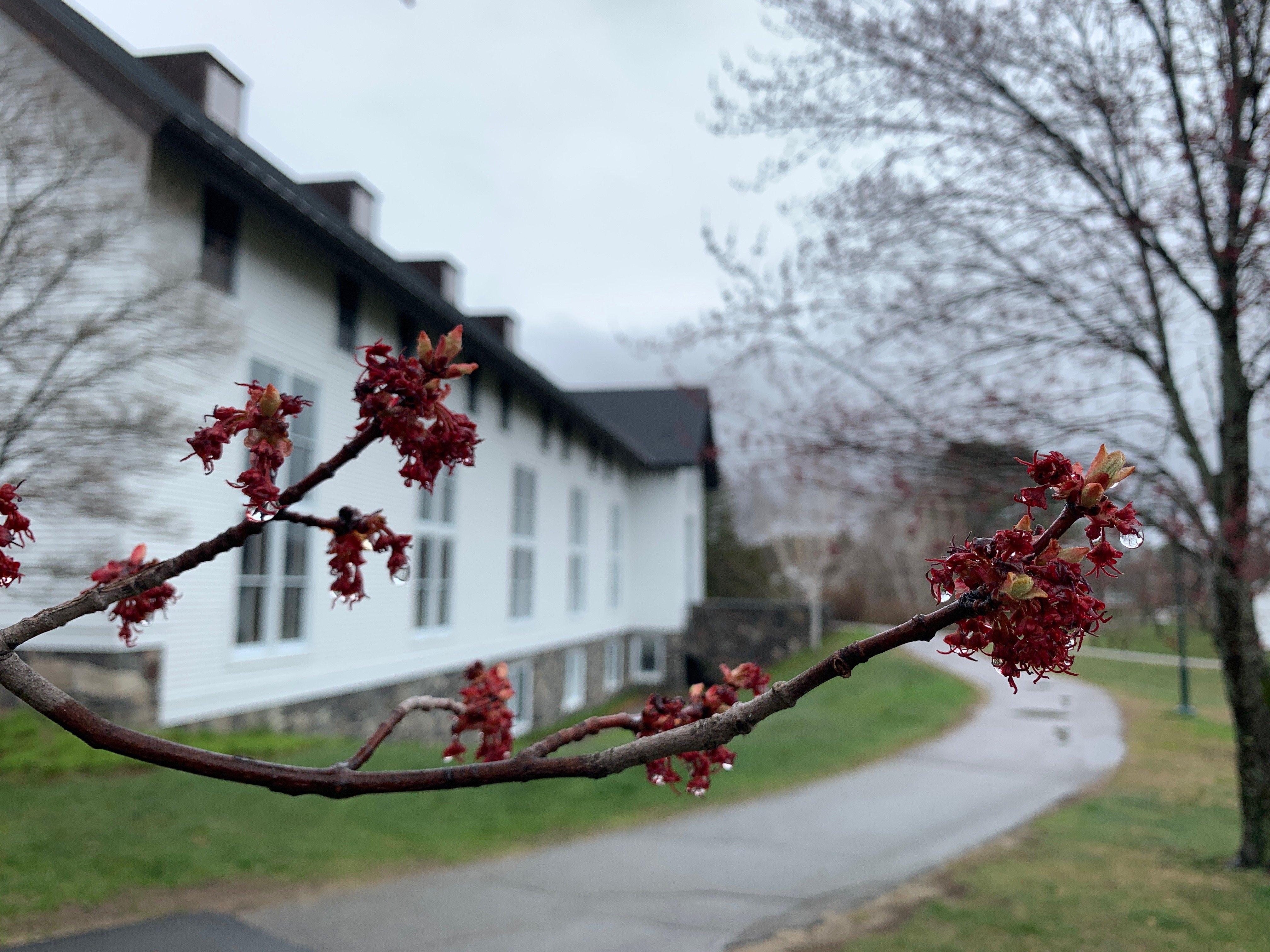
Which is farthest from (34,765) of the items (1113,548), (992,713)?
(992,713)

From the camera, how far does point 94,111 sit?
579cm

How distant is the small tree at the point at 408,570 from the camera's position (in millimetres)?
816

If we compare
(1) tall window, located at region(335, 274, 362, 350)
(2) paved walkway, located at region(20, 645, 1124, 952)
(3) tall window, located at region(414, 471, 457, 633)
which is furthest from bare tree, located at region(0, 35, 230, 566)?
(3) tall window, located at region(414, 471, 457, 633)

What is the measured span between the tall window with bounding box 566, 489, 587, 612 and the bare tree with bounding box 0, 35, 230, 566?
12836 millimetres

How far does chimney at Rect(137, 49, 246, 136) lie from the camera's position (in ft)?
32.8

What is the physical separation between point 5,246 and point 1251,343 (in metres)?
7.78

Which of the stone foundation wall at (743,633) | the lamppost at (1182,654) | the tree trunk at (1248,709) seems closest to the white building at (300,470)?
the tree trunk at (1248,709)

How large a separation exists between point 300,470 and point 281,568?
3.59 feet

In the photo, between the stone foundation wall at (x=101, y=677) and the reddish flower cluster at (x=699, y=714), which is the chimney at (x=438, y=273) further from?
the reddish flower cluster at (x=699, y=714)

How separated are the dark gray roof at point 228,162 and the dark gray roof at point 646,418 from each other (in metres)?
9.67

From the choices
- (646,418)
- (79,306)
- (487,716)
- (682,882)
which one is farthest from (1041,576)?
(646,418)

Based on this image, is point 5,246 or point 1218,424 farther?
point 1218,424

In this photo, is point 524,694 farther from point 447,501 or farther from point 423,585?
point 447,501

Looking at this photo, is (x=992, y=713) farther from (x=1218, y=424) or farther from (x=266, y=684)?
(x=266, y=684)
